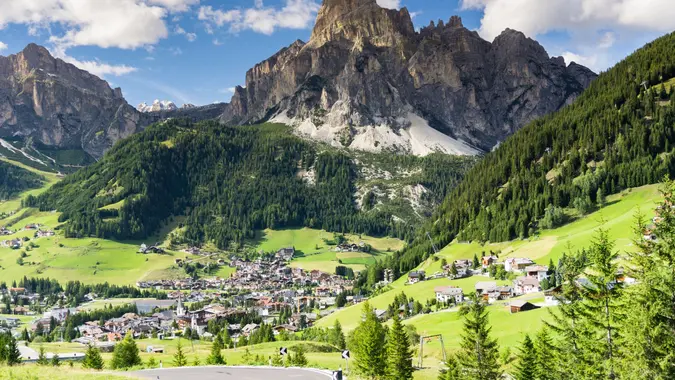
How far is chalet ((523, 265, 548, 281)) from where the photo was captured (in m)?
132

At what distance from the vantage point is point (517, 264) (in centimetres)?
14762

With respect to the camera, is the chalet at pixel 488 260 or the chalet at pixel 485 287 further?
the chalet at pixel 488 260

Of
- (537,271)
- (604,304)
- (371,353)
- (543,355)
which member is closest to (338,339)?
(537,271)

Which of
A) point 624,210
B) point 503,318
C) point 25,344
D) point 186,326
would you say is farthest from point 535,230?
point 25,344

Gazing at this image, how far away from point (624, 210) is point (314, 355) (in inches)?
4262

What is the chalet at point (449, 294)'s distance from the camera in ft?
447

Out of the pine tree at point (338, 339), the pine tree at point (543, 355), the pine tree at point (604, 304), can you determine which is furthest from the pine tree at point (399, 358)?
the pine tree at point (338, 339)

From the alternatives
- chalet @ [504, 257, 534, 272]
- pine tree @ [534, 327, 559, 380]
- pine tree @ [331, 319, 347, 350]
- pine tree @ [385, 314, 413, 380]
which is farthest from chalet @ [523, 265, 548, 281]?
pine tree @ [385, 314, 413, 380]

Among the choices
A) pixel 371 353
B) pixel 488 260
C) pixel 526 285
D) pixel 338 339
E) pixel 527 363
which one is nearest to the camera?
pixel 527 363

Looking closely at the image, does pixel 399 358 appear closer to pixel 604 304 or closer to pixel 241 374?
pixel 241 374

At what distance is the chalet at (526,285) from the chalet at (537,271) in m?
1.58

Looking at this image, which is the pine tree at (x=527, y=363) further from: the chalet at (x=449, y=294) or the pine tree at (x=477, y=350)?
the chalet at (x=449, y=294)

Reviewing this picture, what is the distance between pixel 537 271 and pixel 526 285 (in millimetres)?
6884

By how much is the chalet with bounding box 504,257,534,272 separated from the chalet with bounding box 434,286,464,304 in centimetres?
1786
